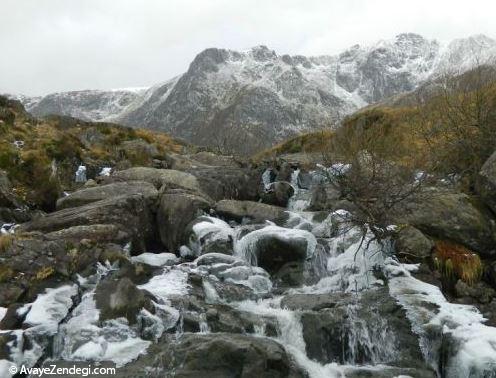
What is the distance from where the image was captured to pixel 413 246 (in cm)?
1666

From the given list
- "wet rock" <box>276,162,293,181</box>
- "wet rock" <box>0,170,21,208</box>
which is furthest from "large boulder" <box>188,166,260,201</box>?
"wet rock" <box>0,170,21,208</box>

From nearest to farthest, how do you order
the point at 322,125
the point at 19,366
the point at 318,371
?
the point at 19,366 < the point at 318,371 < the point at 322,125

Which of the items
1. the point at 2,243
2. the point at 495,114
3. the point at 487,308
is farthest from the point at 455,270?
the point at 2,243

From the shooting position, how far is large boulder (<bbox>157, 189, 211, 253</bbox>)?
68.0 feet

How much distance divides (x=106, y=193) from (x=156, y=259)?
15.7ft

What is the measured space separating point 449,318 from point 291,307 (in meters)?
4.16

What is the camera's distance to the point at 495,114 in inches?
821

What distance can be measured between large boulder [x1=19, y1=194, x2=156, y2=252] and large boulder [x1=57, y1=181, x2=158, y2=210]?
90cm

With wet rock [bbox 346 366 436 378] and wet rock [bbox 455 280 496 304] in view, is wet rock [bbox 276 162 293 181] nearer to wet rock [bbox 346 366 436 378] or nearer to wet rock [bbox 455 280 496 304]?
wet rock [bbox 455 280 496 304]

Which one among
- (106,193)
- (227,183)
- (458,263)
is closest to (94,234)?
(106,193)

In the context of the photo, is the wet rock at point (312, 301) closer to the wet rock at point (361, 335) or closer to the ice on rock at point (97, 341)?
the wet rock at point (361, 335)

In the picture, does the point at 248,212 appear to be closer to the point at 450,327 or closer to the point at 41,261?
the point at 41,261

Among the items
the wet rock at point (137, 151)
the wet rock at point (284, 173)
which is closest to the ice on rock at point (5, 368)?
the wet rock at point (137, 151)

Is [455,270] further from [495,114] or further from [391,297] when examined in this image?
[495,114]
